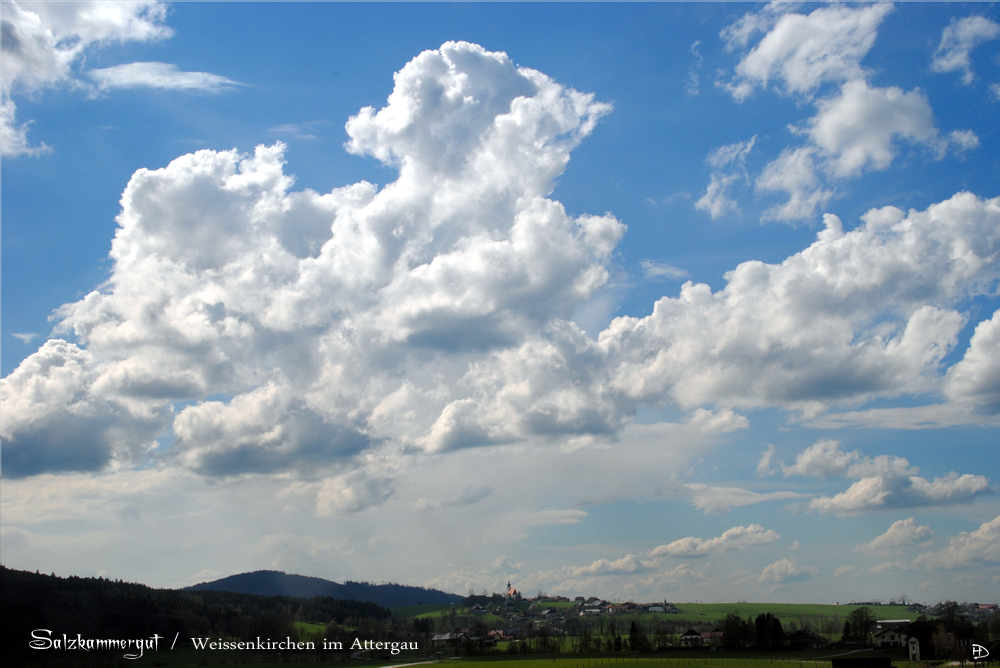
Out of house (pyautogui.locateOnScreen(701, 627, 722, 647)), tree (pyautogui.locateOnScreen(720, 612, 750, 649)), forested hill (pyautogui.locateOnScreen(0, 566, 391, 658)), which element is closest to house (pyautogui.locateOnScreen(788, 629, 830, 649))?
tree (pyautogui.locateOnScreen(720, 612, 750, 649))

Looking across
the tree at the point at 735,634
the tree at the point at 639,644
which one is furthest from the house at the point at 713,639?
the tree at the point at 639,644

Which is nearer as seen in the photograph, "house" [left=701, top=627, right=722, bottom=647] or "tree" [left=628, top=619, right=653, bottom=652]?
"tree" [left=628, top=619, right=653, bottom=652]

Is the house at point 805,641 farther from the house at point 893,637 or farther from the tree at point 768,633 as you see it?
the house at point 893,637

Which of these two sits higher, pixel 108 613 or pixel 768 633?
pixel 108 613

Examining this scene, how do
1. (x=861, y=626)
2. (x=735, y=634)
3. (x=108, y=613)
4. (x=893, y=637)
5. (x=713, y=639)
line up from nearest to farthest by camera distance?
(x=108, y=613) < (x=893, y=637) < (x=735, y=634) < (x=861, y=626) < (x=713, y=639)

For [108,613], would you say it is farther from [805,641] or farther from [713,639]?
[805,641]

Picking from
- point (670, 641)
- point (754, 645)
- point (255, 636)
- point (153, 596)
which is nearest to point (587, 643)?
point (670, 641)

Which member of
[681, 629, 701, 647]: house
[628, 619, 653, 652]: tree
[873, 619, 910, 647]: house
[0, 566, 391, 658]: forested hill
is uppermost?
[0, 566, 391, 658]: forested hill

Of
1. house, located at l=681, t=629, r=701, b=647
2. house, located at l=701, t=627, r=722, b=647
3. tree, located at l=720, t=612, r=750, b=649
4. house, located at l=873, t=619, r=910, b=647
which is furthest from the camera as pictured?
house, located at l=681, t=629, r=701, b=647

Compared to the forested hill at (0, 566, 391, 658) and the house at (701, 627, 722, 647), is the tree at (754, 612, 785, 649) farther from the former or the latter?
the forested hill at (0, 566, 391, 658)

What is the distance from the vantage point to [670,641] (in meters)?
186

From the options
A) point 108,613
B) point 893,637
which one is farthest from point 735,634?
point 108,613

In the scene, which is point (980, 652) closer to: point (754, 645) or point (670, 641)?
point (754, 645)

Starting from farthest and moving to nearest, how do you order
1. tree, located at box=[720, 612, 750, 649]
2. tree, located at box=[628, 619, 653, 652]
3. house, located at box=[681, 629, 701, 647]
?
house, located at box=[681, 629, 701, 647]
tree, located at box=[628, 619, 653, 652]
tree, located at box=[720, 612, 750, 649]
